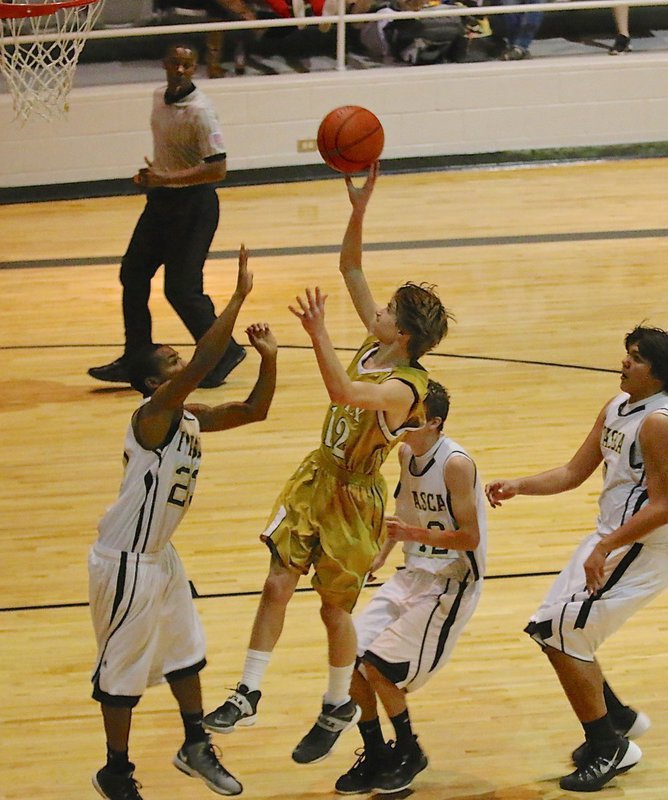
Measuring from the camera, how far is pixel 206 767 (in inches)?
163

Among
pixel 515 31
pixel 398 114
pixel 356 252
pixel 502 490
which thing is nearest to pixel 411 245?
pixel 398 114

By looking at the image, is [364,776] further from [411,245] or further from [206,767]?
[411,245]

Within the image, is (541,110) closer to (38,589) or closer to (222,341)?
(38,589)

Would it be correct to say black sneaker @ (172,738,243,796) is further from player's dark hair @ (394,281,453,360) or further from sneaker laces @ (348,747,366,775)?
player's dark hair @ (394,281,453,360)

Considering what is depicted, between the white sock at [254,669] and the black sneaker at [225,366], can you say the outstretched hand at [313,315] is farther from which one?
the black sneaker at [225,366]

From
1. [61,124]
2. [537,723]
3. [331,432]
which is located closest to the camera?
[331,432]

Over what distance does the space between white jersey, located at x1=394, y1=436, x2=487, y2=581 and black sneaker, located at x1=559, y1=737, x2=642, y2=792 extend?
71 cm

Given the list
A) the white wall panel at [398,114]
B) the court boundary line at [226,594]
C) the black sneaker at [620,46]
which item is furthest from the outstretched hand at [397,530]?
the black sneaker at [620,46]

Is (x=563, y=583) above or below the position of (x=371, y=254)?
above

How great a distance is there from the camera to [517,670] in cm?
506

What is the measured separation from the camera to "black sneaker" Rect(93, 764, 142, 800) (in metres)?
4.09

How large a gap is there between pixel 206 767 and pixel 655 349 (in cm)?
193

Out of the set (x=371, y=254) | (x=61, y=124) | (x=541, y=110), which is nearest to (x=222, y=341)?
(x=371, y=254)

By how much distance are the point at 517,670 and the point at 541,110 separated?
30.5 feet
